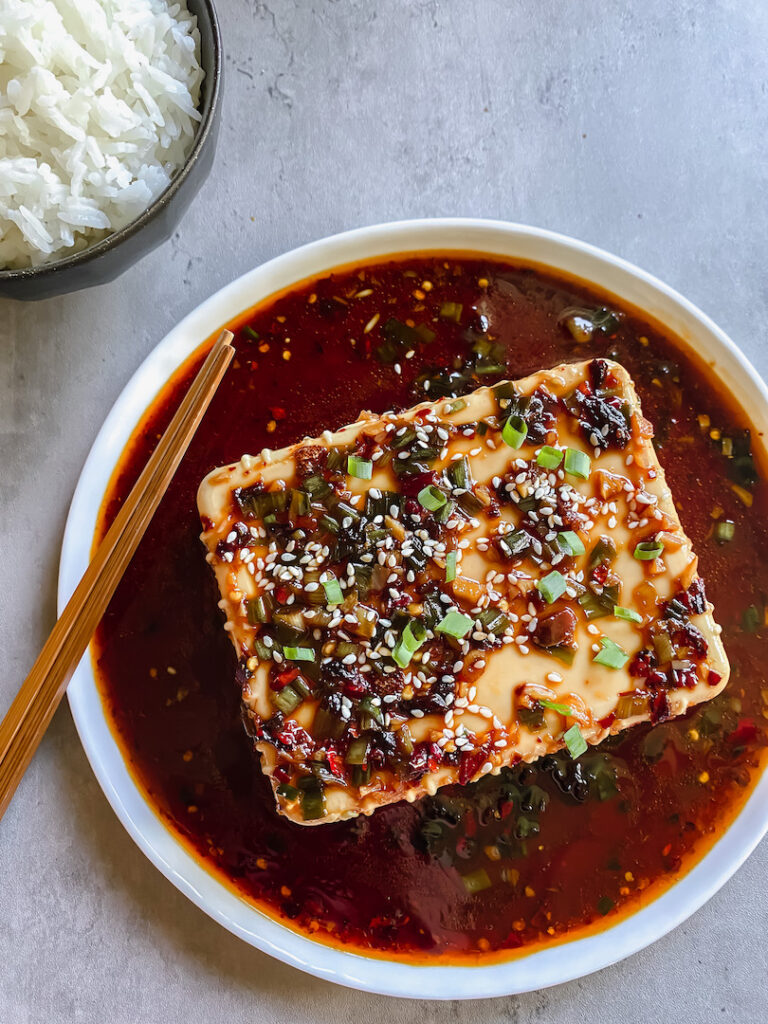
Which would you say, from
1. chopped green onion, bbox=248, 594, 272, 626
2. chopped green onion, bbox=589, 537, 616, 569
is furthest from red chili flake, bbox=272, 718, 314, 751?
chopped green onion, bbox=589, 537, 616, 569

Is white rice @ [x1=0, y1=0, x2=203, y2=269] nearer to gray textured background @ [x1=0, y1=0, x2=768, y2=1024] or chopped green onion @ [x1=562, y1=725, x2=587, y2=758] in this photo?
gray textured background @ [x1=0, y1=0, x2=768, y2=1024]

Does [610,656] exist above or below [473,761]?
above

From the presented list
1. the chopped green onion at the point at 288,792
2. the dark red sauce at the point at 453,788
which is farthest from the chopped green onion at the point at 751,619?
the chopped green onion at the point at 288,792

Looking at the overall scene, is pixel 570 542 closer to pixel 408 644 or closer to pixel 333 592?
pixel 408 644

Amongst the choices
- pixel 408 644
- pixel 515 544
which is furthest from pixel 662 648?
pixel 408 644

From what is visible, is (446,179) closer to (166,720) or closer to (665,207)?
(665,207)

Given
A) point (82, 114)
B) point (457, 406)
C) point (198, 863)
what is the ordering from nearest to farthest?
point (82, 114) → point (457, 406) → point (198, 863)
